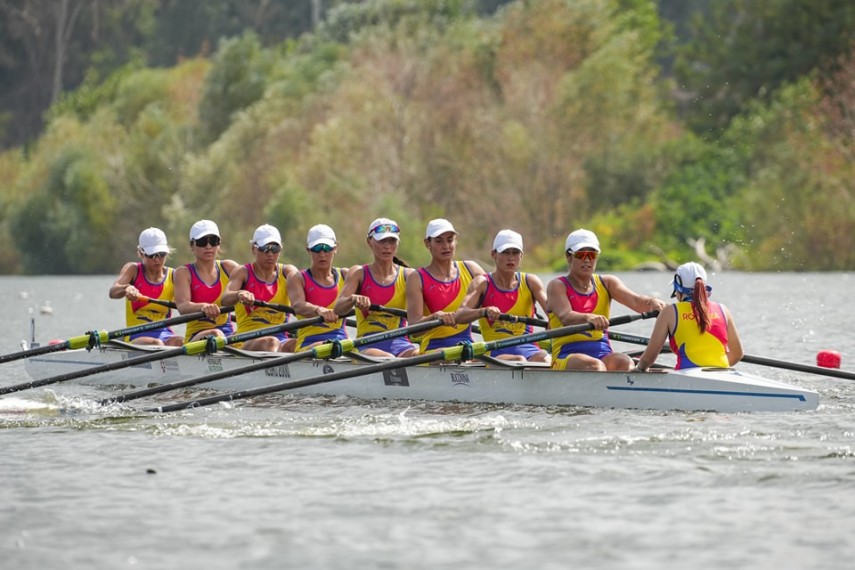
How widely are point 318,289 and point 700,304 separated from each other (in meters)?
4.40

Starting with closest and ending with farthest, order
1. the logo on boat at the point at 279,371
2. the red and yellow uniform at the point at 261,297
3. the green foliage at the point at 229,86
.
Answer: the logo on boat at the point at 279,371 → the red and yellow uniform at the point at 261,297 → the green foliage at the point at 229,86

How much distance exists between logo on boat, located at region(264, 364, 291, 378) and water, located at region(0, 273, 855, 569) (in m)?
0.52

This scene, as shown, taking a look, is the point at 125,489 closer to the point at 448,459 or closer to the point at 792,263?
the point at 448,459

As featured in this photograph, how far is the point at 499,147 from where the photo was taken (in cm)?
4331

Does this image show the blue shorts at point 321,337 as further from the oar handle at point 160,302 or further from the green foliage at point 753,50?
the green foliage at point 753,50

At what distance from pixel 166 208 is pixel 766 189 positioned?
706 inches

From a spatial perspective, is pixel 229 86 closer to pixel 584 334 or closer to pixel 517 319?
pixel 517 319

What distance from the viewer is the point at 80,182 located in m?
48.8

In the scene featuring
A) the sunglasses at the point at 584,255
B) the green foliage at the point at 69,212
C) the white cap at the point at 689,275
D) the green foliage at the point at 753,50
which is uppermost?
the green foliage at the point at 753,50

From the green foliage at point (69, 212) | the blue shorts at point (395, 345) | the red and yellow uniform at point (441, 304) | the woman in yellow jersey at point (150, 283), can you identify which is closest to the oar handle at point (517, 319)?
the red and yellow uniform at point (441, 304)

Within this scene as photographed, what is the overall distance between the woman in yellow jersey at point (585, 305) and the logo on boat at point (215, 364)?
12.0 ft

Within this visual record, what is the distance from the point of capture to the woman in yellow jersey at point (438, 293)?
1291cm

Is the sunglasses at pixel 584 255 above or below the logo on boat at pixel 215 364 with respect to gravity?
above

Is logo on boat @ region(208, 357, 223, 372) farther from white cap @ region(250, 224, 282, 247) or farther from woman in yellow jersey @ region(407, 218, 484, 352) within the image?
woman in yellow jersey @ region(407, 218, 484, 352)
